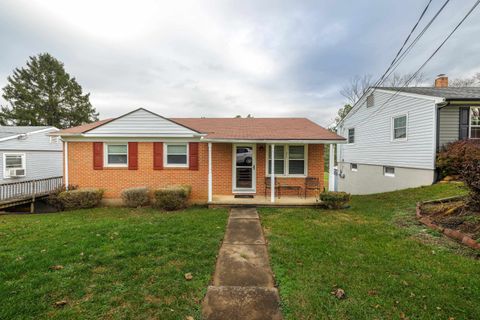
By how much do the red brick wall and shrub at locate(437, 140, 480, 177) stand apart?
494cm

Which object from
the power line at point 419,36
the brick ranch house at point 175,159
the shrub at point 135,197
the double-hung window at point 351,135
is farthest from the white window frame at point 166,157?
the double-hung window at point 351,135

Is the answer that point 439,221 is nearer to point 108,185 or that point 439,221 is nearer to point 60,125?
point 108,185

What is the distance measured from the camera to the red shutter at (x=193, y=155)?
8961 mm

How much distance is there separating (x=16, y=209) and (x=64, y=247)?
9969 mm

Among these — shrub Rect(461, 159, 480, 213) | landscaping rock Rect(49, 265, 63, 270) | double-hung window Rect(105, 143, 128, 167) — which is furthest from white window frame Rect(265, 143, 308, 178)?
landscaping rock Rect(49, 265, 63, 270)

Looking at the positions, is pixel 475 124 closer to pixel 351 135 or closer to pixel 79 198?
pixel 351 135

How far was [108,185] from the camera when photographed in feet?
29.9

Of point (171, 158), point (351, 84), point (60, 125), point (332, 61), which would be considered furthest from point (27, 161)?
point (351, 84)

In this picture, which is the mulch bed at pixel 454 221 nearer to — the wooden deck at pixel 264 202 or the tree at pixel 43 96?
the wooden deck at pixel 264 202

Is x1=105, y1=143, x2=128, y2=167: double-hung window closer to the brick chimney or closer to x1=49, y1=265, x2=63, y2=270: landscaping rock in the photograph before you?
x1=49, y1=265, x2=63, y2=270: landscaping rock

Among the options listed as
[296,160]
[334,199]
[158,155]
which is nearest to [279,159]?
[296,160]

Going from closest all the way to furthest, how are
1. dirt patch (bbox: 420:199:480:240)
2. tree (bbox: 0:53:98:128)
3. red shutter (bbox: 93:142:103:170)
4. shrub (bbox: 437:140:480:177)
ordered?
dirt patch (bbox: 420:199:480:240) < shrub (bbox: 437:140:480:177) < red shutter (bbox: 93:142:103:170) < tree (bbox: 0:53:98:128)

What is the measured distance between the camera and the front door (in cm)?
924

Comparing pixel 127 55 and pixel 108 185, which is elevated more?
pixel 127 55
